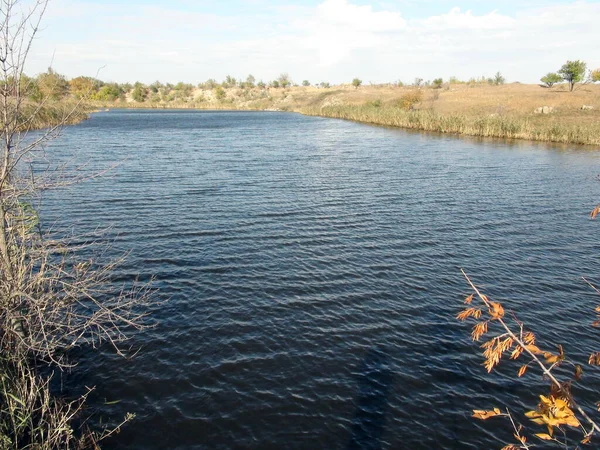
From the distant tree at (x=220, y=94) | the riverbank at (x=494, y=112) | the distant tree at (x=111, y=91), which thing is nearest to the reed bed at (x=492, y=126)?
the riverbank at (x=494, y=112)

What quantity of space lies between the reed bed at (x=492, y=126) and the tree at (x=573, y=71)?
3610 centimetres

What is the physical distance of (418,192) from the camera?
35.0 m

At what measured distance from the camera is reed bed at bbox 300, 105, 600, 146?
61.2m

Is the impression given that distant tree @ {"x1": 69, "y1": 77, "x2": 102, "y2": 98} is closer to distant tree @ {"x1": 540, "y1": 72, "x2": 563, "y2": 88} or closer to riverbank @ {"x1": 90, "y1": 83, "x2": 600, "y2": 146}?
riverbank @ {"x1": 90, "y1": 83, "x2": 600, "y2": 146}

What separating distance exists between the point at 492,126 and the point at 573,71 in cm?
4923

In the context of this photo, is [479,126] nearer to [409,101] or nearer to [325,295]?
[409,101]

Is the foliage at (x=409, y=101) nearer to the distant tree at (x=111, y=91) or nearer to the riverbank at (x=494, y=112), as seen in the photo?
the riverbank at (x=494, y=112)

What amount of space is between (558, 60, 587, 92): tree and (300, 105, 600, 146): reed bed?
36096 mm

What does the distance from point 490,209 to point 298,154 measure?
1064 inches

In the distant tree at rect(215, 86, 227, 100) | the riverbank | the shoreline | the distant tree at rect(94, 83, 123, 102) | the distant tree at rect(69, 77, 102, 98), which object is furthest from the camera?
the distant tree at rect(215, 86, 227, 100)

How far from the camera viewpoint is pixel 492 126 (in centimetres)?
6794

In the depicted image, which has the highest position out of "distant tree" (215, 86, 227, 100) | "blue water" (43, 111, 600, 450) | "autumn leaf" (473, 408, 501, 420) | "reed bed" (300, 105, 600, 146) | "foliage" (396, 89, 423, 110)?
"distant tree" (215, 86, 227, 100)

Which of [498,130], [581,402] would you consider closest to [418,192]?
[581,402]

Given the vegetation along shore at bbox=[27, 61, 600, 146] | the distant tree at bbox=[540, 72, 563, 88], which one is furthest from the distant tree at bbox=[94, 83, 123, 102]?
the distant tree at bbox=[540, 72, 563, 88]
